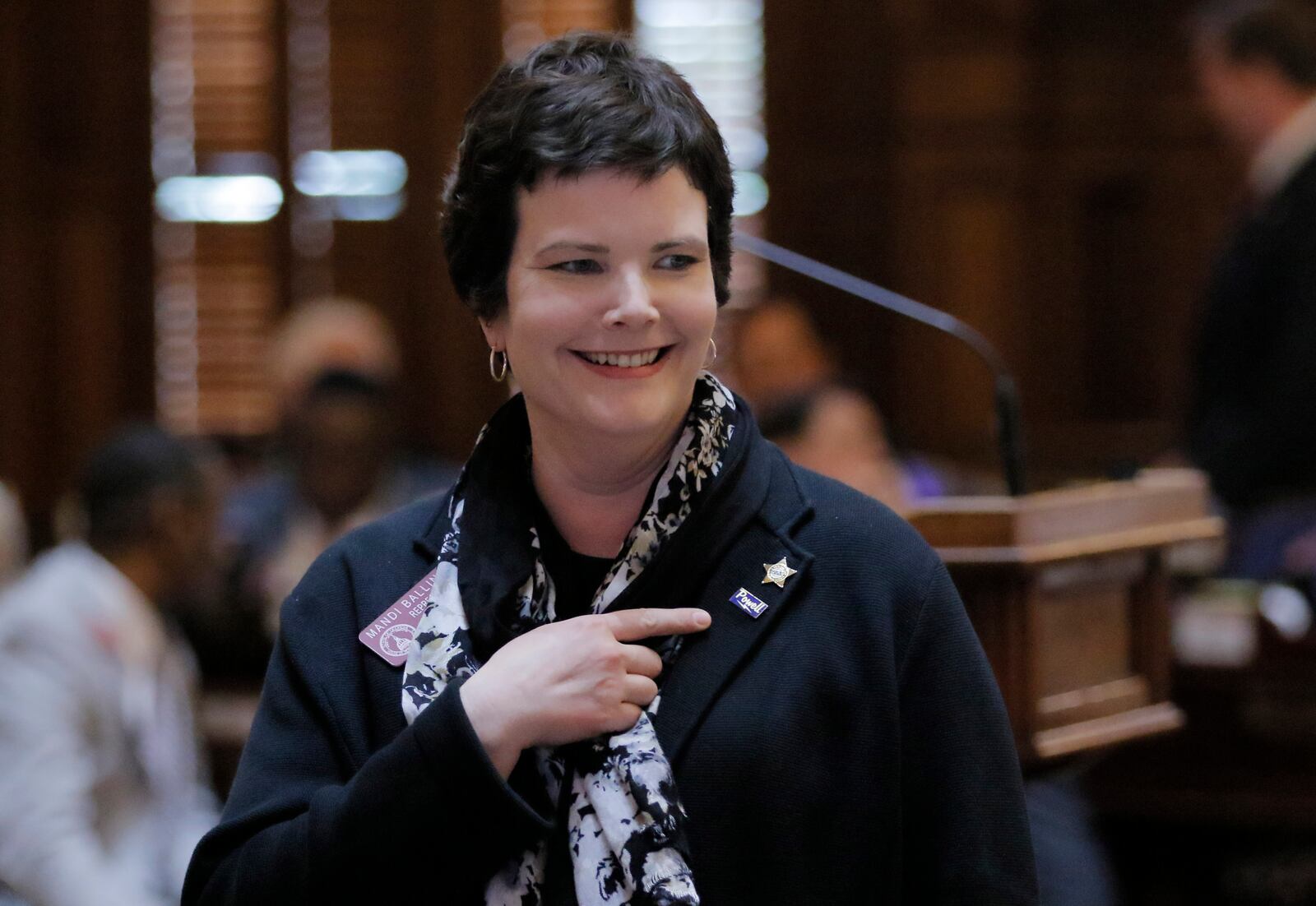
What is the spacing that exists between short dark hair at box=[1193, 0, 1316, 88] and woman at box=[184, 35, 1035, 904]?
294 centimetres

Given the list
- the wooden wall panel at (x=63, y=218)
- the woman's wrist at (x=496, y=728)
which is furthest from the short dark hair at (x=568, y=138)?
the wooden wall panel at (x=63, y=218)

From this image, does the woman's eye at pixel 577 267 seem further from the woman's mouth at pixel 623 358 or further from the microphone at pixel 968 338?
the microphone at pixel 968 338

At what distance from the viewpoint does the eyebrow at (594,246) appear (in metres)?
1.33

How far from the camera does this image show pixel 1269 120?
402 centimetres

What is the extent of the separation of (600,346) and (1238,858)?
289cm

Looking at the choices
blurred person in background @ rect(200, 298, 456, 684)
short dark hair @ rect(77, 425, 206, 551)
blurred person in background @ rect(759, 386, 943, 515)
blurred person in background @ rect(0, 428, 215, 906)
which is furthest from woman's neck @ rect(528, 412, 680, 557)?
blurred person in background @ rect(200, 298, 456, 684)

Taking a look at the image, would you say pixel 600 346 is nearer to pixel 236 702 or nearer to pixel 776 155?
pixel 236 702

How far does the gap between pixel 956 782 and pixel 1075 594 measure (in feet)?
2.64

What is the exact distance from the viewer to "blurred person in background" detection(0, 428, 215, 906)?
2582mm

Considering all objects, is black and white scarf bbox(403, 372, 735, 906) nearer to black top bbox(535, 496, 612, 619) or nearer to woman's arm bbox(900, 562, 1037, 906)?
black top bbox(535, 496, 612, 619)

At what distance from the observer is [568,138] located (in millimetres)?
1316

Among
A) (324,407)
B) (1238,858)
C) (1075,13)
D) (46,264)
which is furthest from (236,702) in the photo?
(1075,13)

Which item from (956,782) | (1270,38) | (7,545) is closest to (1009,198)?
(1270,38)

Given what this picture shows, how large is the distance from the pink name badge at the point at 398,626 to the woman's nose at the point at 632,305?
0.29 m
